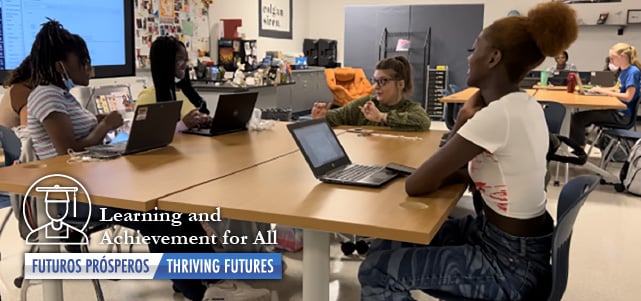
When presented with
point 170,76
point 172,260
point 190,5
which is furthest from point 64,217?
point 190,5

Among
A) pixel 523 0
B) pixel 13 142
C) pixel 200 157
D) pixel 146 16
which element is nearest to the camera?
pixel 200 157

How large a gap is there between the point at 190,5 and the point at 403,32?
4058 mm

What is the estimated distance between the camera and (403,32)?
8969 mm

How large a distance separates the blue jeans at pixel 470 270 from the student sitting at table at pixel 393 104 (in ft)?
4.66

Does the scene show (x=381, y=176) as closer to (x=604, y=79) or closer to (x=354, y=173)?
(x=354, y=173)

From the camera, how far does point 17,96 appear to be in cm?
293

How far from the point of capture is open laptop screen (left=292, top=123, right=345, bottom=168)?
1.76 metres

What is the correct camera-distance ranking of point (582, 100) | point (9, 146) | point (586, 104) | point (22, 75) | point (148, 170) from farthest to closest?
point (582, 100)
point (586, 104)
point (22, 75)
point (9, 146)
point (148, 170)

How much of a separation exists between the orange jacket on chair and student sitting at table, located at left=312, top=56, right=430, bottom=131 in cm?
444

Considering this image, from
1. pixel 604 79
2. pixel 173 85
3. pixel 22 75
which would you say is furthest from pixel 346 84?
pixel 22 75

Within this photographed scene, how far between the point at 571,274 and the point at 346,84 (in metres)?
5.41

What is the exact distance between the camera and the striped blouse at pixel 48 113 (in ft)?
6.98

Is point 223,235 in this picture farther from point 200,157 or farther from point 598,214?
point 598,214

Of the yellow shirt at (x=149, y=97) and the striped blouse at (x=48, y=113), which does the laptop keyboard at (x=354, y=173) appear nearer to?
the striped blouse at (x=48, y=113)
